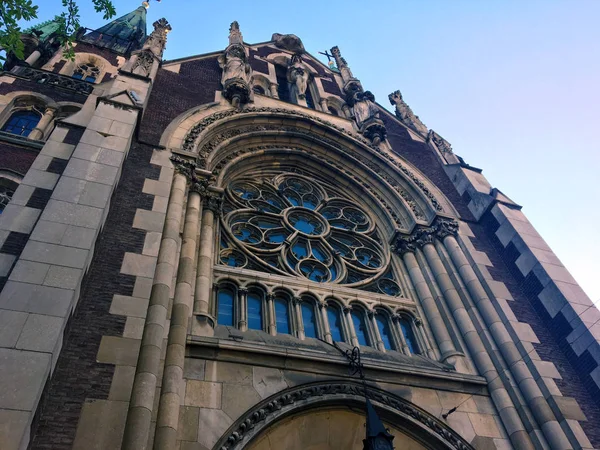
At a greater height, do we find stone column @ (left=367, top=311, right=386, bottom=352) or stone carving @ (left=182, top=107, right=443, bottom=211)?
stone carving @ (left=182, top=107, right=443, bottom=211)

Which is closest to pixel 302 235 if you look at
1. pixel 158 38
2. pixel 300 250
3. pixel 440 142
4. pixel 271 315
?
pixel 300 250

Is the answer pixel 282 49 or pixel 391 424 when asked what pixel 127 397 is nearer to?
pixel 391 424

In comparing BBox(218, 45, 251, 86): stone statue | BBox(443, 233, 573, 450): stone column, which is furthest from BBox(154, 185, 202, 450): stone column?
BBox(218, 45, 251, 86): stone statue

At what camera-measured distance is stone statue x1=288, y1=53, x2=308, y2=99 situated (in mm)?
18531

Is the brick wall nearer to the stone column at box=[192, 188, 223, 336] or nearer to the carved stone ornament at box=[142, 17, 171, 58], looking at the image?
the stone column at box=[192, 188, 223, 336]

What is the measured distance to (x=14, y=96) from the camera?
1397cm

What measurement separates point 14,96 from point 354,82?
1211cm

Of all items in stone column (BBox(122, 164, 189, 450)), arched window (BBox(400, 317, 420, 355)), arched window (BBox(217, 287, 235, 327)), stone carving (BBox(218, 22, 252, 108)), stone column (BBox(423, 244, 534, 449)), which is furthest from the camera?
stone carving (BBox(218, 22, 252, 108))

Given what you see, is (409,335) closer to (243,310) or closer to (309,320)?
(309,320)

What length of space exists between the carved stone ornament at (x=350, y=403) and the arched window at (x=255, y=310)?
1.91m

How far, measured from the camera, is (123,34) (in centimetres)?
3025

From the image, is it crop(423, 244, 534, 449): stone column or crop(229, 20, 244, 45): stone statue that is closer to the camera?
crop(423, 244, 534, 449): stone column

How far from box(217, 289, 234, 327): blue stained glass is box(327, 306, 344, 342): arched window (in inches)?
85.0

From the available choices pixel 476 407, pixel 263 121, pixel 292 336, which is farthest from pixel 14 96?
pixel 476 407
